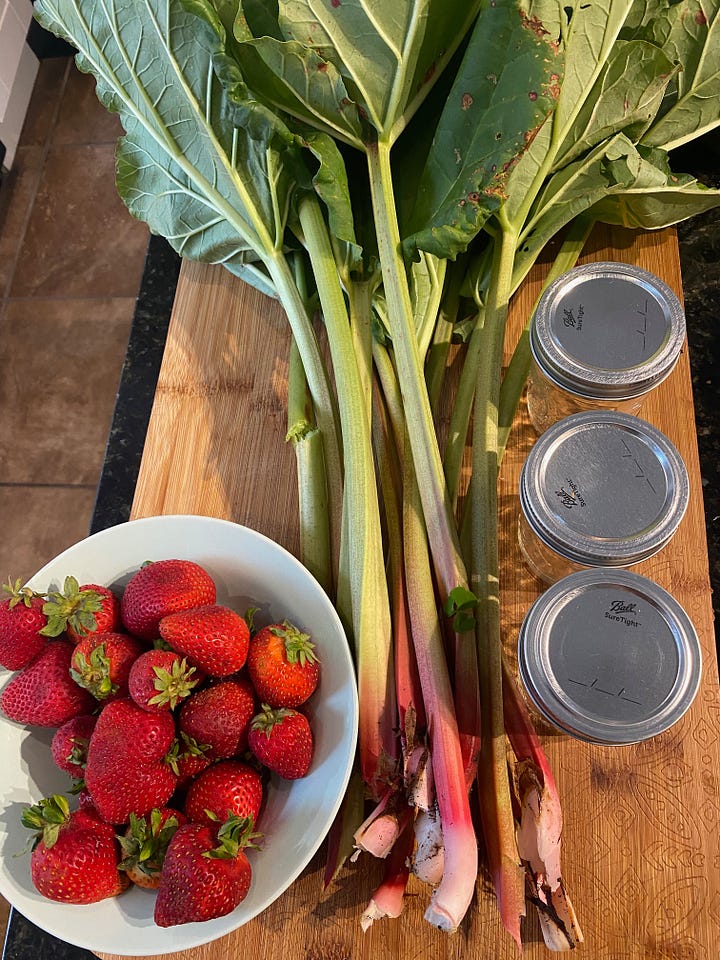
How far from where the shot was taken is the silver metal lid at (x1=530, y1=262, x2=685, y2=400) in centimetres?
70

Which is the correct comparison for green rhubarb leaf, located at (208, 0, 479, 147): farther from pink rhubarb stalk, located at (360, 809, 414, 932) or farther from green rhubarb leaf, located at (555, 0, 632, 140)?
pink rhubarb stalk, located at (360, 809, 414, 932)

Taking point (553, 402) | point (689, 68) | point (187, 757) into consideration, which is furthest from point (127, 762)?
point (689, 68)

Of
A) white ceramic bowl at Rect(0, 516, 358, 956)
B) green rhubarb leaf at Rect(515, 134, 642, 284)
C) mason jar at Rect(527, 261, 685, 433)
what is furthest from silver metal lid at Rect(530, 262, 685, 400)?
white ceramic bowl at Rect(0, 516, 358, 956)

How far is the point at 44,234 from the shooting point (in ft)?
6.58

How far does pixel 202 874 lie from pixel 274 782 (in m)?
0.13

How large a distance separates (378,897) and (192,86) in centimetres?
84

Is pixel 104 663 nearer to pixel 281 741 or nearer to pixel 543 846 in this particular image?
pixel 281 741

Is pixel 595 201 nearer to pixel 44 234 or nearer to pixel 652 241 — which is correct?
pixel 652 241

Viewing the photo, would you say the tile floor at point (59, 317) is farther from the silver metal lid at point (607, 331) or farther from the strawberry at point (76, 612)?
the silver metal lid at point (607, 331)

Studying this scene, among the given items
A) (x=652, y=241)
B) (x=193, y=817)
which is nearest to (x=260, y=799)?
(x=193, y=817)

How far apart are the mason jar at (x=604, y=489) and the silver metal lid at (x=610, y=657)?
0.03 meters

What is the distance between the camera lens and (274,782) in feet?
2.29

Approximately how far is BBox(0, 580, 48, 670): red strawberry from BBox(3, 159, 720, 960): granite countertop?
0.88 ft

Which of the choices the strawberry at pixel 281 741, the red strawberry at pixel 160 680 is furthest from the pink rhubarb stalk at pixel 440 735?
the red strawberry at pixel 160 680
